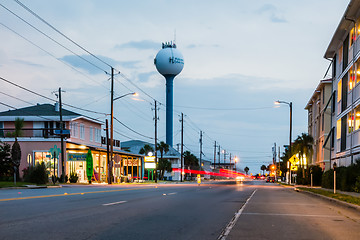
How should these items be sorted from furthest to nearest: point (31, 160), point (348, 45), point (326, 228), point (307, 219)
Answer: point (31, 160)
point (348, 45)
point (307, 219)
point (326, 228)

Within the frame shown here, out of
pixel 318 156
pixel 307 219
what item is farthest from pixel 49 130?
pixel 307 219

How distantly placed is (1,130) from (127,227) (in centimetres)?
5234

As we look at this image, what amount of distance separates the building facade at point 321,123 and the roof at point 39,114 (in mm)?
30064

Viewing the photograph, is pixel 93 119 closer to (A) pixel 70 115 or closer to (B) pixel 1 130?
(A) pixel 70 115

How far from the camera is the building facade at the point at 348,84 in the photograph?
31828 millimetres

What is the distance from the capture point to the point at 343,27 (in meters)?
35.8

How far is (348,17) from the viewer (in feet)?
107

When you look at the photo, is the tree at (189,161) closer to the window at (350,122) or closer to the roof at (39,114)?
the roof at (39,114)

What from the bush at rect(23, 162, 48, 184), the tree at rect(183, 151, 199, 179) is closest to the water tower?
the tree at rect(183, 151, 199, 179)

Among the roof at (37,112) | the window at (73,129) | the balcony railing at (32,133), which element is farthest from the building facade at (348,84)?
the roof at (37,112)

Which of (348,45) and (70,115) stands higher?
(348,45)

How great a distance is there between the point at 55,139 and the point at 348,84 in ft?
108

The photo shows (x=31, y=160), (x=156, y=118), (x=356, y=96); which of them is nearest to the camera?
(x=356, y=96)

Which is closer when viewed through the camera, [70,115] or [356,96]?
[356,96]
